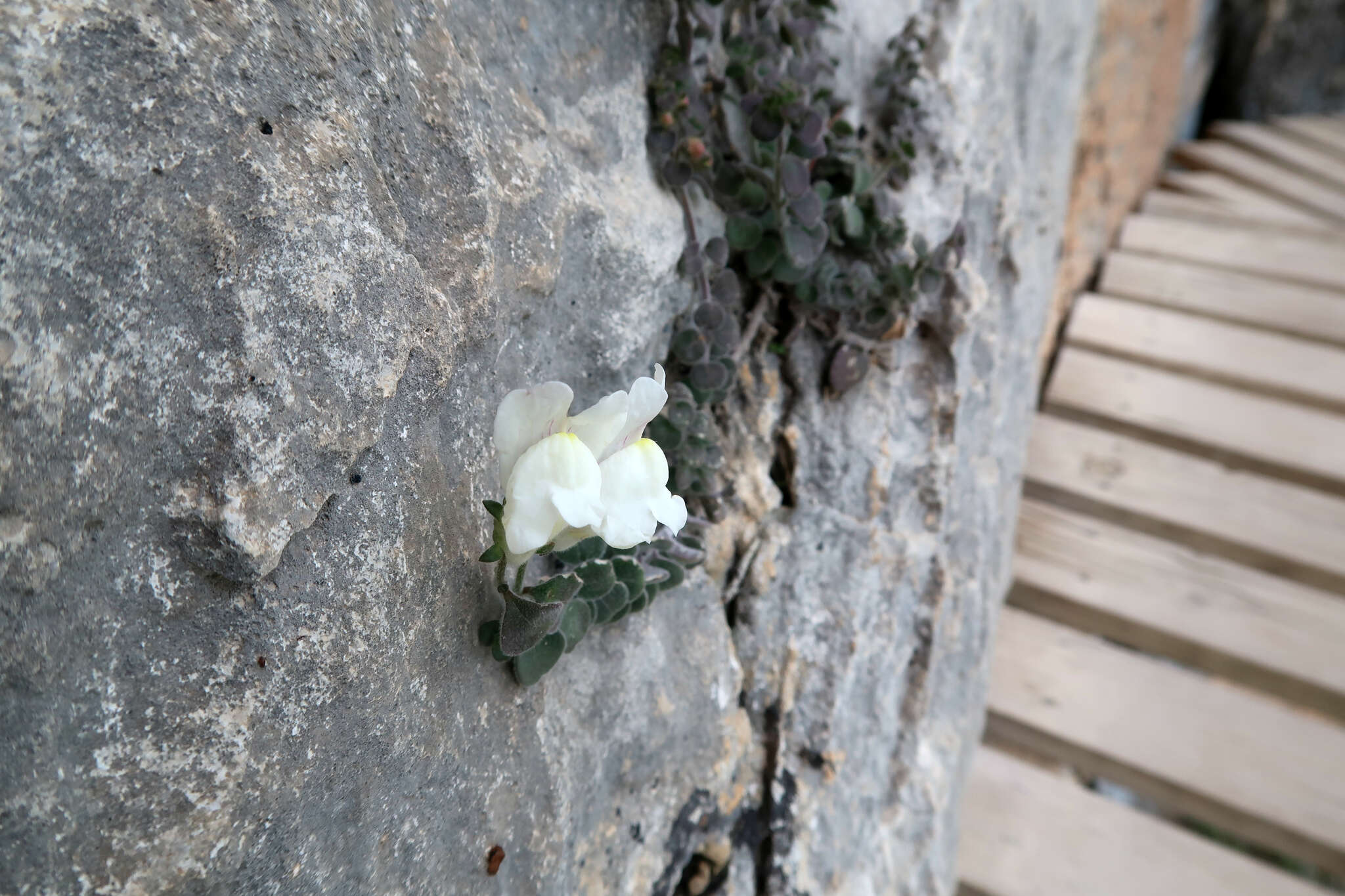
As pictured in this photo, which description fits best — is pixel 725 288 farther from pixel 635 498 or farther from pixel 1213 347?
pixel 1213 347

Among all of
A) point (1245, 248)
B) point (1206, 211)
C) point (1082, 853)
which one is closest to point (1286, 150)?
point (1206, 211)

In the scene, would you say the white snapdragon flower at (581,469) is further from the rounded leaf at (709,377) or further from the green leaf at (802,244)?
the green leaf at (802,244)

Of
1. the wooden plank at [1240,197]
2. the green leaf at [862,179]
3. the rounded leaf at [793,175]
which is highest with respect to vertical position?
the rounded leaf at [793,175]

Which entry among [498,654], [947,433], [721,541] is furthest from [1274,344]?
[498,654]

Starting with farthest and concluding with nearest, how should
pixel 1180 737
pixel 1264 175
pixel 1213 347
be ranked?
pixel 1264 175
pixel 1213 347
pixel 1180 737

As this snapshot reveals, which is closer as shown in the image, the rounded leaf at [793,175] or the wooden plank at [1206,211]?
the rounded leaf at [793,175]

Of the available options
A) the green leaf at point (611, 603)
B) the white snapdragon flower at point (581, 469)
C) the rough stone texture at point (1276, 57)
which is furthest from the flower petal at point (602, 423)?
the rough stone texture at point (1276, 57)
